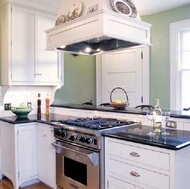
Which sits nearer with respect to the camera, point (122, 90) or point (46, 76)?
point (46, 76)

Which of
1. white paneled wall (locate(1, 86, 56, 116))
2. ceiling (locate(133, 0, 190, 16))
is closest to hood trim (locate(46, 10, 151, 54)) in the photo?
white paneled wall (locate(1, 86, 56, 116))

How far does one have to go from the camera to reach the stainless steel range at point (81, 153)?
218 centimetres

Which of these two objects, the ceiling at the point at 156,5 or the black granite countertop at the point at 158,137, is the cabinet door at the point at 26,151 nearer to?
the black granite countertop at the point at 158,137

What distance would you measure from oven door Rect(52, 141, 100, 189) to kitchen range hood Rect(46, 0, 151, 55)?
108cm

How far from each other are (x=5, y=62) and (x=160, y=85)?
2649mm

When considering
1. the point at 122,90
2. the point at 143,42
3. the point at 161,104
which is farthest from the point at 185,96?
the point at 143,42

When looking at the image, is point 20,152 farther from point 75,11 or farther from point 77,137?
point 75,11

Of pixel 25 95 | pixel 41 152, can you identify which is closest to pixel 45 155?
pixel 41 152

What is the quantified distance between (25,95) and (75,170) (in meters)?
1.66

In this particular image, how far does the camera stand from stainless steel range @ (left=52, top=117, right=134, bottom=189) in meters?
2.18

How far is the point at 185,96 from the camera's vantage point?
4.08m

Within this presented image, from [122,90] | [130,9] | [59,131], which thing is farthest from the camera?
[122,90]

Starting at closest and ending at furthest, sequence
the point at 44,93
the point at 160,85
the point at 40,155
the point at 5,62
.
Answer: the point at 40,155, the point at 5,62, the point at 44,93, the point at 160,85

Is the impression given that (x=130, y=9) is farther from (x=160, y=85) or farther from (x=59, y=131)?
(x=160, y=85)
